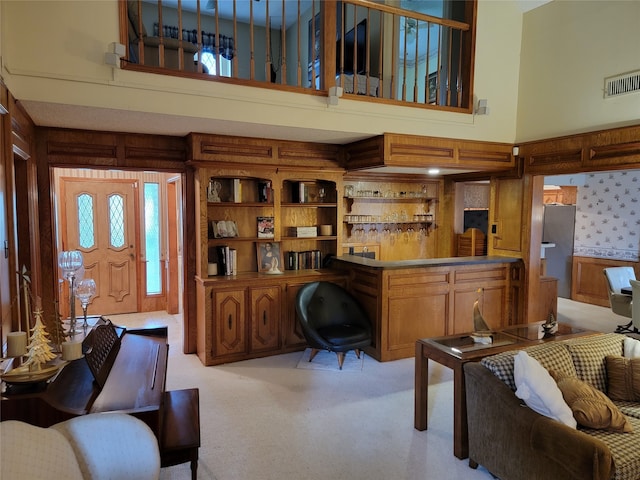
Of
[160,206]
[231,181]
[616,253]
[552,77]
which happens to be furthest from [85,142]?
[616,253]

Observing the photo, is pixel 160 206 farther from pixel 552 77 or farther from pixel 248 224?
pixel 552 77

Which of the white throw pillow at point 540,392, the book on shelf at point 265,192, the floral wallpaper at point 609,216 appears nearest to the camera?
the white throw pillow at point 540,392

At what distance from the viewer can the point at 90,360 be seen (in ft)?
6.50

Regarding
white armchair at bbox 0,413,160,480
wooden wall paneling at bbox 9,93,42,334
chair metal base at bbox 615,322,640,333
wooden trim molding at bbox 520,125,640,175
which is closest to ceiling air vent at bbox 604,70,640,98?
wooden trim molding at bbox 520,125,640,175

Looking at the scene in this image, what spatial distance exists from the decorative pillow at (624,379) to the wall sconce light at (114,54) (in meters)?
3.86

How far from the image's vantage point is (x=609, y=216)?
703 cm

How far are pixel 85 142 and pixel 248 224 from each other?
1810 millimetres

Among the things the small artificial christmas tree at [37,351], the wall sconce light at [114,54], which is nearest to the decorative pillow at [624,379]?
the small artificial christmas tree at [37,351]

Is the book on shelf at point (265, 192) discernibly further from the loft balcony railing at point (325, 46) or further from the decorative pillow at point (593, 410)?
the decorative pillow at point (593, 410)

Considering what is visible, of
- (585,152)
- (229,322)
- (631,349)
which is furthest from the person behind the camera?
(229,322)

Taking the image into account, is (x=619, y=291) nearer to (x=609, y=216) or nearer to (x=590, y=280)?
(x=590, y=280)

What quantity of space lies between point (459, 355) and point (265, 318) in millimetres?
2361

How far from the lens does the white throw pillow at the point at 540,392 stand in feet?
6.84

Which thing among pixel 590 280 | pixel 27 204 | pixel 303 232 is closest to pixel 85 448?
pixel 27 204
